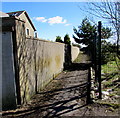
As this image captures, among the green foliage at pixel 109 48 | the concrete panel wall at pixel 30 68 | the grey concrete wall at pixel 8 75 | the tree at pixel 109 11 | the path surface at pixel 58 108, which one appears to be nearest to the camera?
the path surface at pixel 58 108

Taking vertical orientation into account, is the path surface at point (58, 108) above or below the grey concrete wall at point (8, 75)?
below

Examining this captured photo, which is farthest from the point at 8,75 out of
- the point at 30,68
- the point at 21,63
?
the point at 30,68

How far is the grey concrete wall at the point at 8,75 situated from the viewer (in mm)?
3030

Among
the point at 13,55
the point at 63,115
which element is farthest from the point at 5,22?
the point at 63,115

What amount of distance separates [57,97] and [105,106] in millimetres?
1507

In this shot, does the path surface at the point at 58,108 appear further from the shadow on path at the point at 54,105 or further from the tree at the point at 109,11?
the tree at the point at 109,11

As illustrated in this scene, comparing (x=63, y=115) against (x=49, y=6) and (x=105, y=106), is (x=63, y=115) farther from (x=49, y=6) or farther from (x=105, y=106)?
(x=49, y=6)

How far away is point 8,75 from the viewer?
3119 mm

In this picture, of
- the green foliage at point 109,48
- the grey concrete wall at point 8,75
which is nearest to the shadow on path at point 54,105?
the grey concrete wall at point 8,75

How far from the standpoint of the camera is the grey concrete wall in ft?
9.94

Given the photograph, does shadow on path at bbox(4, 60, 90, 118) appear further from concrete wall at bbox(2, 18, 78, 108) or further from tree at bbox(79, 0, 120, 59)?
tree at bbox(79, 0, 120, 59)

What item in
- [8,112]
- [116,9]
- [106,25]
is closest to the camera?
[8,112]

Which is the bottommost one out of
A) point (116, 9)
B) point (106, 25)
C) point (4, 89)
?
point (4, 89)

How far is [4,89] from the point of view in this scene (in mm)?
3148
